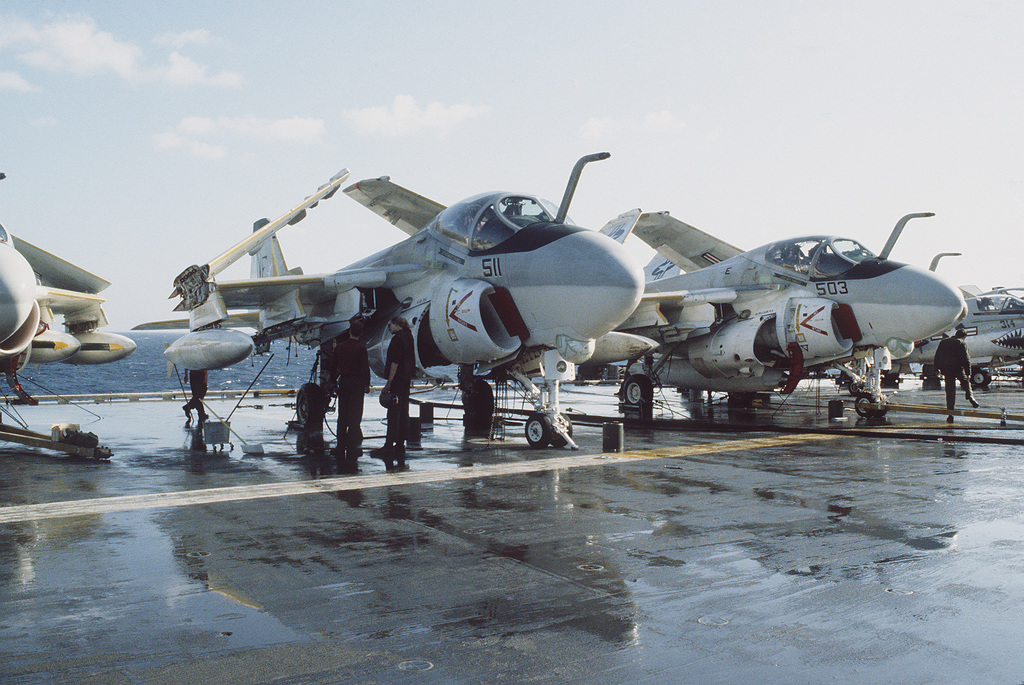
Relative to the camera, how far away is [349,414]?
A: 10094 mm

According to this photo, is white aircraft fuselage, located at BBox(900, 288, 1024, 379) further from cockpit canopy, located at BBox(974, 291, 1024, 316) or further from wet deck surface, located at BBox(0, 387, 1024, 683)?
wet deck surface, located at BBox(0, 387, 1024, 683)

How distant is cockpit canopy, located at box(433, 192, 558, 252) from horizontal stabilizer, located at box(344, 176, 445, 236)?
5.26 m

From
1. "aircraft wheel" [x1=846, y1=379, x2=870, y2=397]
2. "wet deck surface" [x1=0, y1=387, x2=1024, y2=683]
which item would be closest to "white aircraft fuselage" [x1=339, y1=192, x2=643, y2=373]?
"wet deck surface" [x1=0, y1=387, x2=1024, y2=683]

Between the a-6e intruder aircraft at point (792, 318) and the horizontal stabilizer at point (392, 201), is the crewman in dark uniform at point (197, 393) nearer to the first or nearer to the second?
the horizontal stabilizer at point (392, 201)

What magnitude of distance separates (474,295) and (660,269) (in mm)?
12559

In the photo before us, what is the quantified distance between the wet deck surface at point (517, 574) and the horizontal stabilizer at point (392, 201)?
8.94m

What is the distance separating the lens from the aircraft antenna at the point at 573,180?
34.3ft

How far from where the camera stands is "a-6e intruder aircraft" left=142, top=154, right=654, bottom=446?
33.0ft

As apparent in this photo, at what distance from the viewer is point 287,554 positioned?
5.05m

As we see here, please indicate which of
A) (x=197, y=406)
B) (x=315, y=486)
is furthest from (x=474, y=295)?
(x=197, y=406)

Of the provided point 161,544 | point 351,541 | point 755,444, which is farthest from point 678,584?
point 755,444

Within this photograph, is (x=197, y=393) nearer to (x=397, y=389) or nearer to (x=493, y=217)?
(x=397, y=389)

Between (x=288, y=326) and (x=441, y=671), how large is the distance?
10.6m

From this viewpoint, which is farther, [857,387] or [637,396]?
[637,396]
